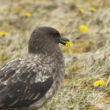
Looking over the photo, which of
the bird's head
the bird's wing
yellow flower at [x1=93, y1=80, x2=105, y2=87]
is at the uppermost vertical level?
the bird's head

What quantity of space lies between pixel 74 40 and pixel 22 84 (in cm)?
363

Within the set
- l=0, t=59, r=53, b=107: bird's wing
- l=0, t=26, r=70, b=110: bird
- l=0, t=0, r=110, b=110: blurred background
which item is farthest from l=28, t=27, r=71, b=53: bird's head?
l=0, t=0, r=110, b=110: blurred background

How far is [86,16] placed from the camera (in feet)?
30.0

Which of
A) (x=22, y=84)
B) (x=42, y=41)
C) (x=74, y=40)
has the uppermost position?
(x=42, y=41)

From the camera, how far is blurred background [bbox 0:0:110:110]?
5254mm

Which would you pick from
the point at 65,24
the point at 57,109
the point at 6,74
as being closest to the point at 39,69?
the point at 6,74

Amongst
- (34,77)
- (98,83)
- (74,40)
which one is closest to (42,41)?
(34,77)

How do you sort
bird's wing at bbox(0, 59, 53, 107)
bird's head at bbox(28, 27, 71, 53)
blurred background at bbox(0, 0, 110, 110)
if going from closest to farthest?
bird's wing at bbox(0, 59, 53, 107), bird's head at bbox(28, 27, 71, 53), blurred background at bbox(0, 0, 110, 110)

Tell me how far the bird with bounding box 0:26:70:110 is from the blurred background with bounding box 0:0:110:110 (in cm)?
67

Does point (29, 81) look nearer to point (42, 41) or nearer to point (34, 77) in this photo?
point (34, 77)

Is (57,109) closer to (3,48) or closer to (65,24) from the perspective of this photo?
(3,48)

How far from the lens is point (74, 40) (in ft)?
25.2

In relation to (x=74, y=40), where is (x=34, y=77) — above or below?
above

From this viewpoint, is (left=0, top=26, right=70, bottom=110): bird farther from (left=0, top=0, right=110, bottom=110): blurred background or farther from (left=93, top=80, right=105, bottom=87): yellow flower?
(left=93, top=80, right=105, bottom=87): yellow flower
